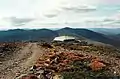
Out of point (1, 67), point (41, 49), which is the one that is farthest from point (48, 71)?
point (41, 49)

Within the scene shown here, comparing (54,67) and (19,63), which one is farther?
(19,63)

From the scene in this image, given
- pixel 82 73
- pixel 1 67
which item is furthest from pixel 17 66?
pixel 82 73

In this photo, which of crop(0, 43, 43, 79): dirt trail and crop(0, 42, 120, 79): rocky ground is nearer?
crop(0, 42, 120, 79): rocky ground

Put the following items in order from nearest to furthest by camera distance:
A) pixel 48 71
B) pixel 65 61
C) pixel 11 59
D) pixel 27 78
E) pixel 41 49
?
1. pixel 27 78
2. pixel 48 71
3. pixel 65 61
4. pixel 11 59
5. pixel 41 49

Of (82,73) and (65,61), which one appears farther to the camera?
(65,61)

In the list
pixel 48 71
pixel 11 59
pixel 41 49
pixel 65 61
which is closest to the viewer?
pixel 48 71

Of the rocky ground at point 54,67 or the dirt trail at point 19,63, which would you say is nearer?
the rocky ground at point 54,67

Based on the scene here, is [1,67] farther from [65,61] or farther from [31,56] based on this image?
[65,61]
